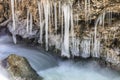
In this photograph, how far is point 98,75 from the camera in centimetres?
910

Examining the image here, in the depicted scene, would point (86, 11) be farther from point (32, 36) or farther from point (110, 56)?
point (32, 36)

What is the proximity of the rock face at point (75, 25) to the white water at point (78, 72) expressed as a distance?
0.30 metres

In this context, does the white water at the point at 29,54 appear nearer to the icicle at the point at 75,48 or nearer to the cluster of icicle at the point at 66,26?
the cluster of icicle at the point at 66,26

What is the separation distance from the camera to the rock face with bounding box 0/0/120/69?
8648 millimetres

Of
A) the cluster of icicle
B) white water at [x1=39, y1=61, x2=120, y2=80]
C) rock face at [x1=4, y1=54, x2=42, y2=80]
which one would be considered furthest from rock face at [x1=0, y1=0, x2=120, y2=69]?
rock face at [x1=4, y1=54, x2=42, y2=80]

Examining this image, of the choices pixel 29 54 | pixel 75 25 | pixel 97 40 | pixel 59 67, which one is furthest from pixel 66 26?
pixel 29 54

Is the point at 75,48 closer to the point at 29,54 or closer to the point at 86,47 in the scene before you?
the point at 86,47

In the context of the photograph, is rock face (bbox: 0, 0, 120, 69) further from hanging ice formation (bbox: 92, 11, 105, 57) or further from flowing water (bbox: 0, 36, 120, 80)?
flowing water (bbox: 0, 36, 120, 80)

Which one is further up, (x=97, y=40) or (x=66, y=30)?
(x=66, y=30)

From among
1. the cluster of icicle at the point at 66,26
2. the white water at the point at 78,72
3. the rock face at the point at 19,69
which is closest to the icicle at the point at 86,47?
the cluster of icicle at the point at 66,26

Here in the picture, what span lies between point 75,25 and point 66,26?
25 centimetres

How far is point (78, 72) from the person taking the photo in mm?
9219

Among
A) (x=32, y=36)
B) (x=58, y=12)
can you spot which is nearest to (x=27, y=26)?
(x=32, y=36)

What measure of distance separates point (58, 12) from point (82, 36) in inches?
36.3
